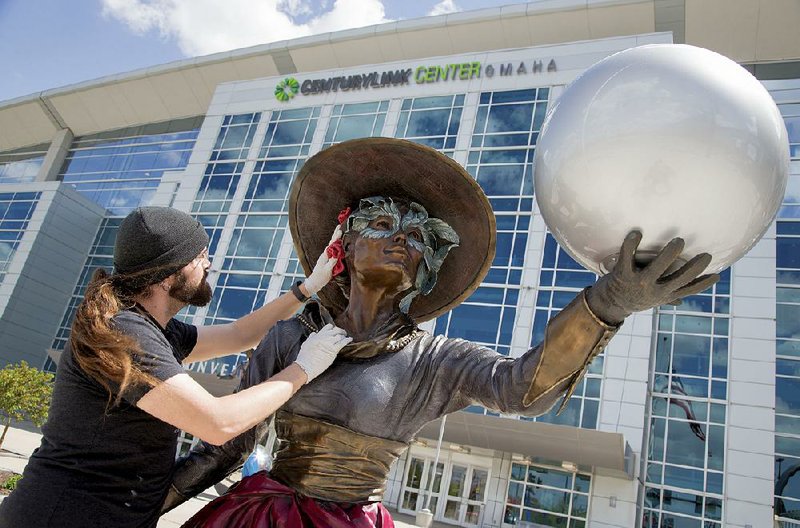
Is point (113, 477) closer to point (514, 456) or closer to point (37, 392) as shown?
point (37, 392)

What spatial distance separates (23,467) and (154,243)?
13.0 metres

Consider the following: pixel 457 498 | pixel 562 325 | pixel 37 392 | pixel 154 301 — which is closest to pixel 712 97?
pixel 562 325

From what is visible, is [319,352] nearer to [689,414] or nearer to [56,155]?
[689,414]

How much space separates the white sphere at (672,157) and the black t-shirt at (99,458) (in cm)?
144

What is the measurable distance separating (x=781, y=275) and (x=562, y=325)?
24.8 meters

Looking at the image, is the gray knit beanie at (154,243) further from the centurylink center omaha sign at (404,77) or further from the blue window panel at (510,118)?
the centurylink center omaha sign at (404,77)

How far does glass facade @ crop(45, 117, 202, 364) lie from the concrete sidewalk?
12.8m

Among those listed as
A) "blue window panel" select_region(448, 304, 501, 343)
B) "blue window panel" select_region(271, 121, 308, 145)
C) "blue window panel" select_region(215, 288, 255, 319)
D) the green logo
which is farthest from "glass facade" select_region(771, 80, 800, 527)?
the green logo

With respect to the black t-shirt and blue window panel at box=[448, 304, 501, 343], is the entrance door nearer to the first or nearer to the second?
blue window panel at box=[448, 304, 501, 343]

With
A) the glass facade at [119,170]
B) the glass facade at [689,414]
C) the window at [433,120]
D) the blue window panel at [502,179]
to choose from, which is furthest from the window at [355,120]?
the glass facade at [689,414]

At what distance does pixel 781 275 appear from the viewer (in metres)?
23.0

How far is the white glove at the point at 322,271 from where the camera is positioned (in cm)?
281

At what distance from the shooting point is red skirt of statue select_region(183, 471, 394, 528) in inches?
81.6

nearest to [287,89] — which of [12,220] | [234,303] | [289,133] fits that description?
[289,133]
